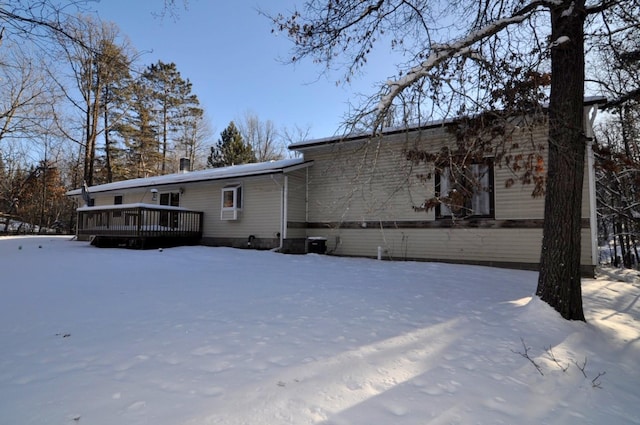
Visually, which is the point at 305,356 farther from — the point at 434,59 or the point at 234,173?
the point at 234,173

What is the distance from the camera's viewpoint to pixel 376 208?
10242 mm

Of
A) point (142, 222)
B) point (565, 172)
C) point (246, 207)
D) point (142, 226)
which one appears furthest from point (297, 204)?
point (565, 172)

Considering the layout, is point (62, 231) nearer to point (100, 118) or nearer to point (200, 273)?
point (100, 118)

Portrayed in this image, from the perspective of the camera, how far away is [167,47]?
16.1 feet

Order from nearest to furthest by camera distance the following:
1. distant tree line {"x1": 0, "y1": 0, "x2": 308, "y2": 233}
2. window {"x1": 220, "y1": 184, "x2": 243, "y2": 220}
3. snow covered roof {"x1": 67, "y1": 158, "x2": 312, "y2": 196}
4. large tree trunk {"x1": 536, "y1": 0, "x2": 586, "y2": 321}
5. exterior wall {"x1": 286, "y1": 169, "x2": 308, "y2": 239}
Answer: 1. large tree trunk {"x1": 536, "y1": 0, "x2": 586, "y2": 321}
2. snow covered roof {"x1": 67, "y1": 158, "x2": 312, "y2": 196}
3. exterior wall {"x1": 286, "y1": 169, "x2": 308, "y2": 239}
4. window {"x1": 220, "y1": 184, "x2": 243, "y2": 220}
5. distant tree line {"x1": 0, "y1": 0, "x2": 308, "y2": 233}

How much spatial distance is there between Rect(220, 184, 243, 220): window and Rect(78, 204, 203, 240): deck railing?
1.41m

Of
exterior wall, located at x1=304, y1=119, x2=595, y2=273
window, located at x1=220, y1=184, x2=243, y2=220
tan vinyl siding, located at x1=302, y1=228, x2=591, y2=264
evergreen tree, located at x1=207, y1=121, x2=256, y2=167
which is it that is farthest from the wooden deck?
evergreen tree, located at x1=207, y1=121, x2=256, y2=167

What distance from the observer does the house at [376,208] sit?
8.42 metres

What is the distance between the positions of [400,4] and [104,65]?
4611 mm

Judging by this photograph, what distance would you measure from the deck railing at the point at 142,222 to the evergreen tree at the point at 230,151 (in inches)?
499

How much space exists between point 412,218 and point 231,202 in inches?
269

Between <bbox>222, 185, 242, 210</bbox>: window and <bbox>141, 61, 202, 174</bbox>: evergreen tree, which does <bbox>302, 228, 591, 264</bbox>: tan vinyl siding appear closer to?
<bbox>222, 185, 242, 210</bbox>: window

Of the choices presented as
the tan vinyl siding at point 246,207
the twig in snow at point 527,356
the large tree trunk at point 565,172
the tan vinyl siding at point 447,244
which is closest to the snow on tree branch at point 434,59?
the large tree trunk at point 565,172

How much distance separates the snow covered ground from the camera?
6.72 ft
